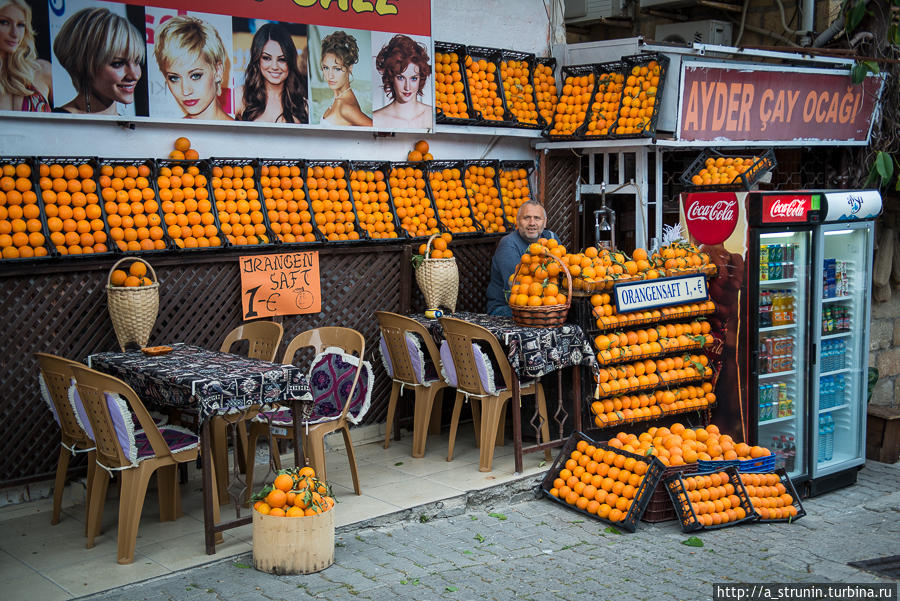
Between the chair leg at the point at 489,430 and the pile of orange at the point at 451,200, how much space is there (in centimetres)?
222

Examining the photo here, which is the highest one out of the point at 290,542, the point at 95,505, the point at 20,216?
the point at 20,216

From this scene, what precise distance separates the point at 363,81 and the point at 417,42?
0.70 metres

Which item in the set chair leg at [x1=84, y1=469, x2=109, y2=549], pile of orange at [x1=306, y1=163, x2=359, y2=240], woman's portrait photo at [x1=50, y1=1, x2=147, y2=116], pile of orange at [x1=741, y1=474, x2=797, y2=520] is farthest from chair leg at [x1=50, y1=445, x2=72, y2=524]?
pile of orange at [x1=741, y1=474, x2=797, y2=520]

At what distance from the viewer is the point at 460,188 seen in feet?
29.3

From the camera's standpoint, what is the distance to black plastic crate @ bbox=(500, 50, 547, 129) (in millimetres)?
9172

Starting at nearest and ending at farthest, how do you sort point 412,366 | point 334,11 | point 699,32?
1. point 412,366
2. point 334,11
3. point 699,32

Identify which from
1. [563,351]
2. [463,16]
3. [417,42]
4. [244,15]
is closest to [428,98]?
[417,42]

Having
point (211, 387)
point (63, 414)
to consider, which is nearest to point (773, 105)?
point (211, 387)

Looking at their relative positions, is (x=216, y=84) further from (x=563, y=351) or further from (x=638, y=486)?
(x=638, y=486)

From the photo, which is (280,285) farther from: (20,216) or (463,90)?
(463,90)

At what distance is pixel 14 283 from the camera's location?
20.2 feet

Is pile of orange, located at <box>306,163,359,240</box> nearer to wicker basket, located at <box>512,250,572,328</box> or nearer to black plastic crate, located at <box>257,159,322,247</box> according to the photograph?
black plastic crate, located at <box>257,159,322,247</box>

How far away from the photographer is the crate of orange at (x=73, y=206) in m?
6.37

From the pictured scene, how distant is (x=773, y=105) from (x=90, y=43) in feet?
22.2
